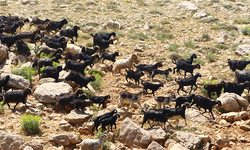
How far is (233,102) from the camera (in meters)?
11.7

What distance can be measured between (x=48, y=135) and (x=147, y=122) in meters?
4.16

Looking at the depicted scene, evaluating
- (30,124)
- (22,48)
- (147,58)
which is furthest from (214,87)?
(22,48)

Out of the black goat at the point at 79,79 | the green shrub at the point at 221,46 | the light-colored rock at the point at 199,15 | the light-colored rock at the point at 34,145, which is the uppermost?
the light-colored rock at the point at 199,15

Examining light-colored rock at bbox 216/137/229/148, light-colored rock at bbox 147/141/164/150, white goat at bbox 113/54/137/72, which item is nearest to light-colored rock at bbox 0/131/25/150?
light-colored rock at bbox 147/141/164/150

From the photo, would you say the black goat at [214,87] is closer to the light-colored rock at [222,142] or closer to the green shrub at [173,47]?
the light-colored rock at [222,142]

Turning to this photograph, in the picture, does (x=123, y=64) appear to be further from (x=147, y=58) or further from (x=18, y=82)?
(x=18, y=82)

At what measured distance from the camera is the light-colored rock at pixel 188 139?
8.79m

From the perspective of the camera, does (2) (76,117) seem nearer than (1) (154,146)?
No

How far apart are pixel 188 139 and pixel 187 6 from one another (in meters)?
22.1

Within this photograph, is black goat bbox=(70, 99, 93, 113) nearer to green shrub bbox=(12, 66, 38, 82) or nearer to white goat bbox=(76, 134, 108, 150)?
white goat bbox=(76, 134, 108, 150)

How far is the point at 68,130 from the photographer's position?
30.9ft

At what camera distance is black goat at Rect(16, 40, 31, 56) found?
1513 cm

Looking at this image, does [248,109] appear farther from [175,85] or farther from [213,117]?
[175,85]

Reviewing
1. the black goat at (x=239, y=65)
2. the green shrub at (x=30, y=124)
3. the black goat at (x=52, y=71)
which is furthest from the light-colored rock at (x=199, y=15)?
the green shrub at (x=30, y=124)
